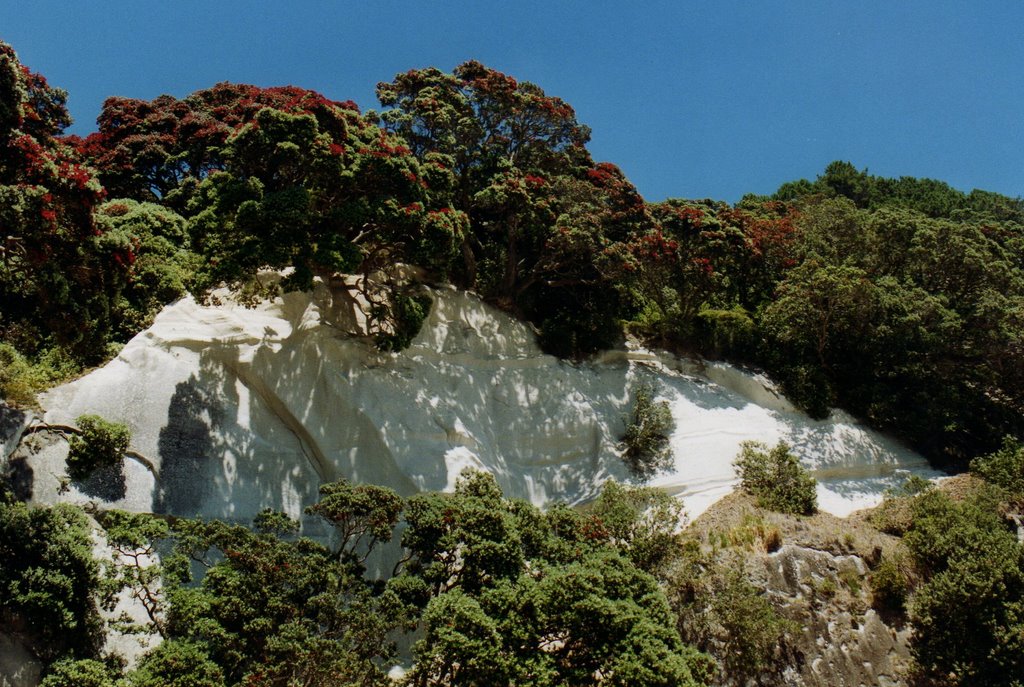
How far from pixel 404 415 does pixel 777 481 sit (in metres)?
8.93

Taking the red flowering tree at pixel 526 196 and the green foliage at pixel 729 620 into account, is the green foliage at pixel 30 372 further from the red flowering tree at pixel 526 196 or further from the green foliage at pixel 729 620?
the green foliage at pixel 729 620

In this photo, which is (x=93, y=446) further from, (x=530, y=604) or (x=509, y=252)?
(x=509, y=252)

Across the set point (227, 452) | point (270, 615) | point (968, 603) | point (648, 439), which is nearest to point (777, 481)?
point (648, 439)

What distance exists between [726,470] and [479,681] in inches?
440

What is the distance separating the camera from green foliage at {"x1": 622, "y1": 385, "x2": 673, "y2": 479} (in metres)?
21.0

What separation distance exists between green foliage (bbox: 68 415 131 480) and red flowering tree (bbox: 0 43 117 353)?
153 cm

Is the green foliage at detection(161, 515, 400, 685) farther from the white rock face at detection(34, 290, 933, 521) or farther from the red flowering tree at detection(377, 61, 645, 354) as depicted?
the red flowering tree at detection(377, 61, 645, 354)

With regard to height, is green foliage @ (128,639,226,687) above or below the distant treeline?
below

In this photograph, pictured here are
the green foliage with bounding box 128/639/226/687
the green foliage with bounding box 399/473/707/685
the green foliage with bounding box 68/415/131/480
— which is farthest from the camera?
the green foliage with bounding box 68/415/131/480

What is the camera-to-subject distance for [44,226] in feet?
42.4

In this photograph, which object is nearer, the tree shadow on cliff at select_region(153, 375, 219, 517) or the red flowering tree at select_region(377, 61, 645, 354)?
the tree shadow on cliff at select_region(153, 375, 219, 517)

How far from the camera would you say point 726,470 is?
818 inches

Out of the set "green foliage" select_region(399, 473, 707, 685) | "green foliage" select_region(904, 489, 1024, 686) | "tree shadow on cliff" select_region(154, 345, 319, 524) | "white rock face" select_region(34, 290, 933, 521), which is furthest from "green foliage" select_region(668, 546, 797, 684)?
"tree shadow on cliff" select_region(154, 345, 319, 524)

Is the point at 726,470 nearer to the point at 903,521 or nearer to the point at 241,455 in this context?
the point at 903,521
